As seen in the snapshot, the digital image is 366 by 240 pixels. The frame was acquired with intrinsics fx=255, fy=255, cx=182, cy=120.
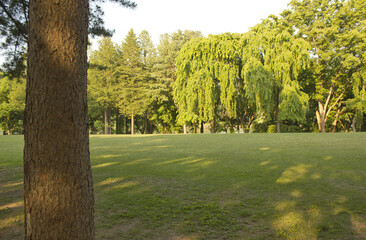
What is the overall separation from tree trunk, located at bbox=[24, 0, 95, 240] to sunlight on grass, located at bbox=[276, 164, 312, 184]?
4865mm

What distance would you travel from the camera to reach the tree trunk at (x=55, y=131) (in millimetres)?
1999

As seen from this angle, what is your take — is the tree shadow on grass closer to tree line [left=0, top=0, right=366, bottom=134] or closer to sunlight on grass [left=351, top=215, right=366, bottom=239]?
sunlight on grass [left=351, top=215, right=366, bottom=239]

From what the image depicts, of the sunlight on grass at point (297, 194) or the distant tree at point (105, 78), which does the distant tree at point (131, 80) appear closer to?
the distant tree at point (105, 78)

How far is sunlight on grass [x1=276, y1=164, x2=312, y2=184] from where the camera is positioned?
5925 mm

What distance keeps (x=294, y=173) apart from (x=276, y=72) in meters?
21.8

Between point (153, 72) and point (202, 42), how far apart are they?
42.8 feet

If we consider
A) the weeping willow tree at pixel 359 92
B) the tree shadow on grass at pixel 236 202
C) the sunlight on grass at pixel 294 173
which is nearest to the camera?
the tree shadow on grass at pixel 236 202

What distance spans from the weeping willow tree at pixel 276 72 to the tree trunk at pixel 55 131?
24.8 m

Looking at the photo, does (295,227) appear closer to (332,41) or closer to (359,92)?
(359,92)

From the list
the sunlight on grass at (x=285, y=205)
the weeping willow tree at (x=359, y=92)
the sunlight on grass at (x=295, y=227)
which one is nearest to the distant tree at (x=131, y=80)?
the weeping willow tree at (x=359, y=92)

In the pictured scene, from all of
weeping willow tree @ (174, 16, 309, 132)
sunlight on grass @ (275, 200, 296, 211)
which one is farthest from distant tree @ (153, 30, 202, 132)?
sunlight on grass @ (275, 200, 296, 211)

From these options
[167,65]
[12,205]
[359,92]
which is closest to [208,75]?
[167,65]

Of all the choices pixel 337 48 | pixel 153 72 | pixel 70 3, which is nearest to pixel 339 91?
pixel 337 48

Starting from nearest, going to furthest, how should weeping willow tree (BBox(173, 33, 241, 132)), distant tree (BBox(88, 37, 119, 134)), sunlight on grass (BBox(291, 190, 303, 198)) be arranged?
1. sunlight on grass (BBox(291, 190, 303, 198))
2. weeping willow tree (BBox(173, 33, 241, 132))
3. distant tree (BBox(88, 37, 119, 134))
